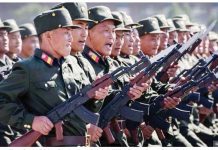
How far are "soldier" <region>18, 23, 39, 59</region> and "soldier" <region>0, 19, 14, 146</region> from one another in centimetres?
123

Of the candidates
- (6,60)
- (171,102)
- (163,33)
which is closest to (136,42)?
(171,102)

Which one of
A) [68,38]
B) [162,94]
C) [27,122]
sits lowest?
[162,94]

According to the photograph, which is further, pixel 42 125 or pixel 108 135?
pixel 108 135

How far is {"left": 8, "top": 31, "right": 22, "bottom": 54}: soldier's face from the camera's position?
40.8 feet

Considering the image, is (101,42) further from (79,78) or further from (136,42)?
(136,42)

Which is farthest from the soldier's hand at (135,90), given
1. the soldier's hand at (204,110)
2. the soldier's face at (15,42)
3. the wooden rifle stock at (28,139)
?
the soldier's hand at (204,110)

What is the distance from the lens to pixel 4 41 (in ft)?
38.1

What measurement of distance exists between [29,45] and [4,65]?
7.89ft

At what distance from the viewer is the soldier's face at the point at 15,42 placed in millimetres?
12430

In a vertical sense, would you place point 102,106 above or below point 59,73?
below

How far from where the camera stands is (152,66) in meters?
9.42

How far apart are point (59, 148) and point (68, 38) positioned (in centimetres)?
108

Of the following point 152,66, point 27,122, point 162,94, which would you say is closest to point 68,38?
point 27,122

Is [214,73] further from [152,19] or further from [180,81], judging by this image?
[152,19]
